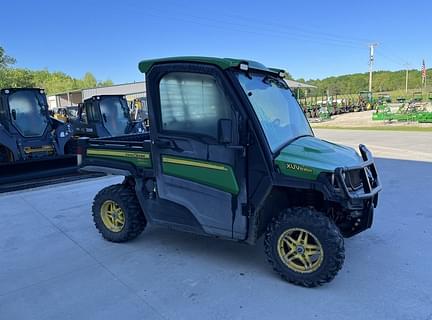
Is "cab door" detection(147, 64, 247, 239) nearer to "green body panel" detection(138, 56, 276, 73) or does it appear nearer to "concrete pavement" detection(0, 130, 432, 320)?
"green body panel" detection(138, 56, 276, 73)

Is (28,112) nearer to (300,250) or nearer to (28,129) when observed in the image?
(28,129)

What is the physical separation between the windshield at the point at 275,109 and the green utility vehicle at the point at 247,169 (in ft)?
0.05

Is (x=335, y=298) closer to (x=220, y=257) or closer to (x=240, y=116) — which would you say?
(x=220, y=257)

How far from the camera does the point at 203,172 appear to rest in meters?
3.32

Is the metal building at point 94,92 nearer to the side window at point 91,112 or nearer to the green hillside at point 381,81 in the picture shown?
the side window at point 91,112

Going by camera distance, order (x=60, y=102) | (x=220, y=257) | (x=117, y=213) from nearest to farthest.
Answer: (x=220, y=257), (x=117, y=213), (x=60, y=102)

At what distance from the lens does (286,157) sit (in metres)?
3.01

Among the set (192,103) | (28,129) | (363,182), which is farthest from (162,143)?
(28,129)

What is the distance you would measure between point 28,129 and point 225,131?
7.43 m

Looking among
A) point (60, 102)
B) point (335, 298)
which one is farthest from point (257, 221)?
point (60, 102)

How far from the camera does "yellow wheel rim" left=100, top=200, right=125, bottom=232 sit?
411cm

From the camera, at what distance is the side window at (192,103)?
3.19 metres

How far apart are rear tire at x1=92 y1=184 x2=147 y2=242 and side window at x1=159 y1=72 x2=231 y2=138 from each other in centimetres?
107

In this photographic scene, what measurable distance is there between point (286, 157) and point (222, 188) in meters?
0.65
